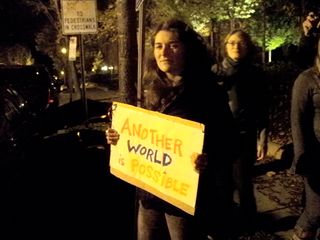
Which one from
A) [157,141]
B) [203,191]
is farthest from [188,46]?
[203,191]

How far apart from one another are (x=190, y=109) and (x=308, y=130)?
42.7 inches

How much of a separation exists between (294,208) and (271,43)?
22.0 m

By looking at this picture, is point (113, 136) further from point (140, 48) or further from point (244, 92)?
point (244, 92)

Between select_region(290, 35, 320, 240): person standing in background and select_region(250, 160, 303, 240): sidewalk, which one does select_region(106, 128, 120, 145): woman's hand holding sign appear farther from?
select_region(250, 160, 303, 240): sidewalk

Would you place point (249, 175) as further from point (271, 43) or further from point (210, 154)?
point (271, 43)

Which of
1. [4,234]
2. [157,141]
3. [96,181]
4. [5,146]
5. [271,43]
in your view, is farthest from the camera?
[271,43]

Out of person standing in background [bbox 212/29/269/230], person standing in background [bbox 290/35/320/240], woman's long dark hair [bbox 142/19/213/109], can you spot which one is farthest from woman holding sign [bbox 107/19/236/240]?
person standing in background [bbox 212/29/269/230]

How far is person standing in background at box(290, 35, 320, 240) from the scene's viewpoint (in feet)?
10.6

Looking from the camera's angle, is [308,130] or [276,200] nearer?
[308,130]

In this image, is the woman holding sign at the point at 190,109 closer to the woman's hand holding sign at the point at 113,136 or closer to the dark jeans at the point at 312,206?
the woman's hand holding sign at the point at 113,136

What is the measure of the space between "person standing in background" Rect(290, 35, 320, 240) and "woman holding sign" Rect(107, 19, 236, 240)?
2.45 ft

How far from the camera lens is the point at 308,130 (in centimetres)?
331

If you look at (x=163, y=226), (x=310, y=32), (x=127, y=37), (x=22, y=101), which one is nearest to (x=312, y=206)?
(x=163, y=226)

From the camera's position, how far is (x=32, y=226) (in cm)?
507
